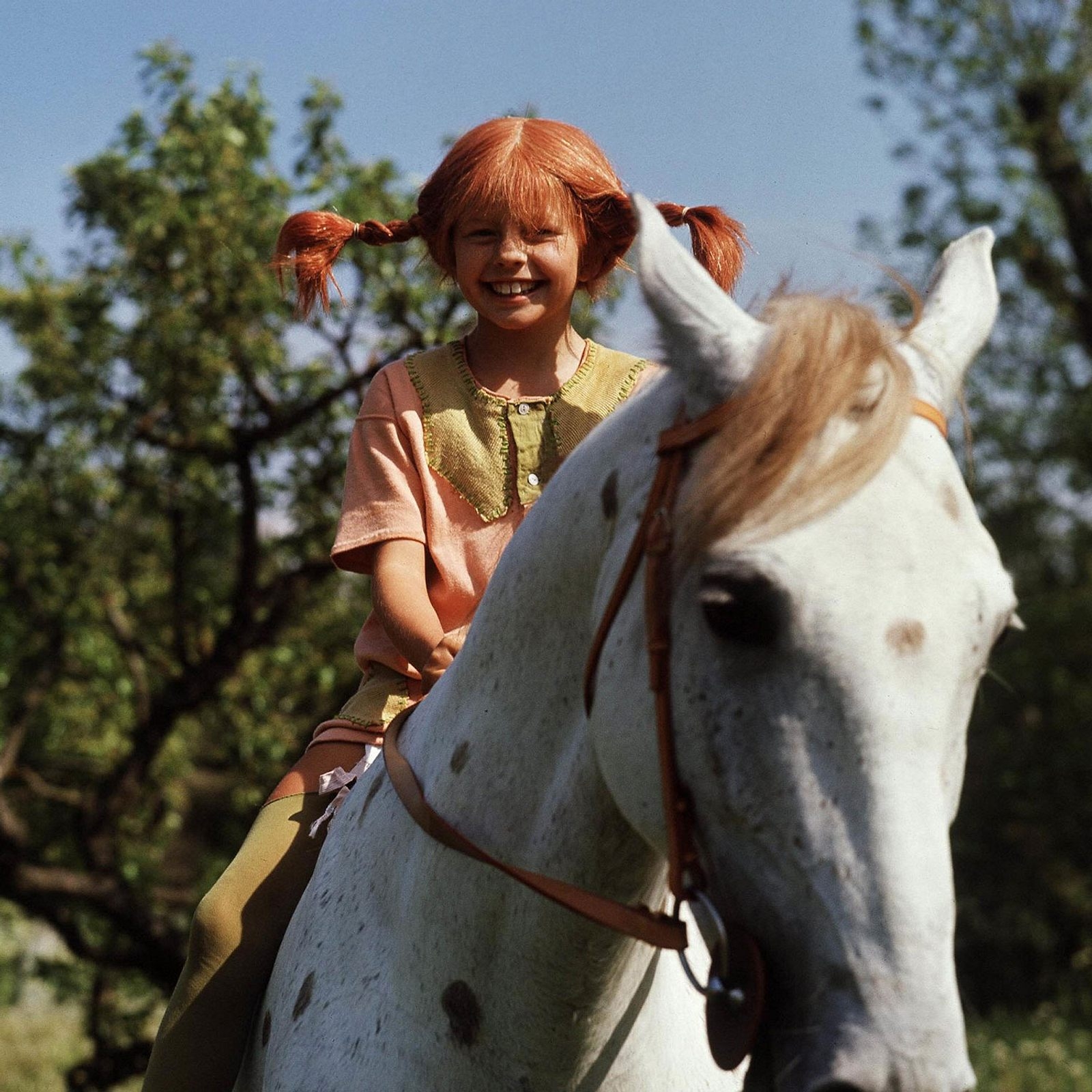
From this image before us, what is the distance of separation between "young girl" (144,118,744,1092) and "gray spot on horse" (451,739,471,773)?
392 millimetres

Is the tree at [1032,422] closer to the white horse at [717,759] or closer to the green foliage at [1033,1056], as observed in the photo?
the green foliage at [1033,1056]

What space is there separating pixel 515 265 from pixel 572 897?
52.0 inches

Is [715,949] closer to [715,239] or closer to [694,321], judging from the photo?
[694,321]

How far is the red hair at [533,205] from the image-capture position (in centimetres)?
270

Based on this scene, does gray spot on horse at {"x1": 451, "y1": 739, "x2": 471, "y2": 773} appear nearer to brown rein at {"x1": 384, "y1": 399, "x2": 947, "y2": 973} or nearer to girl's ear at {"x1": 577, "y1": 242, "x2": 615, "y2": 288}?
brown rein at {"x1": 384, "y1": 399, "x2": 947, "y2": 973}

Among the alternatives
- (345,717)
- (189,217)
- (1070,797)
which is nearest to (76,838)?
(189,217)

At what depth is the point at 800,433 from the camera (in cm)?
163

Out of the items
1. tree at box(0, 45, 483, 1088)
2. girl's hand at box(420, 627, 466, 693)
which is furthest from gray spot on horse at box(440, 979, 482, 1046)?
tree at box(0, 45, 483, 1088)

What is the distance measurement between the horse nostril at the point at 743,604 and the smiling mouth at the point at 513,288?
1.27m

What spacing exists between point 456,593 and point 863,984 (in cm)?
139

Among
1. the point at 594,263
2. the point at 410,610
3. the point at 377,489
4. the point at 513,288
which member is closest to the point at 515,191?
the point at 513,288

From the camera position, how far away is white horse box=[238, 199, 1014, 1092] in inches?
58.2

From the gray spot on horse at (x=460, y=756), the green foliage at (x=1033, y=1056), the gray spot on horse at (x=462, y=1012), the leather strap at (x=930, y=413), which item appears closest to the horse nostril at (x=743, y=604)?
the leather strap at (x=930, y=413)

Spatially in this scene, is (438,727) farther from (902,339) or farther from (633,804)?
(902,339)
